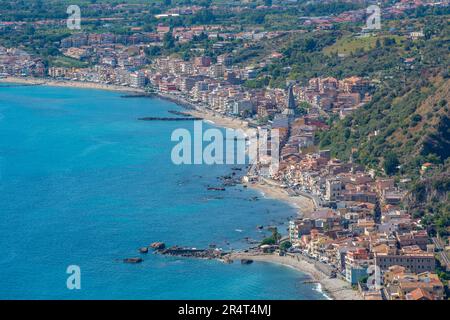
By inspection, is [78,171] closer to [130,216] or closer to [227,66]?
[130,216]

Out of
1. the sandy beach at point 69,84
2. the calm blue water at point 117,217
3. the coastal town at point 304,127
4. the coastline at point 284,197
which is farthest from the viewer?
the sandy beach at point 69,84

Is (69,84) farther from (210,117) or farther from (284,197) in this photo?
(284,197)
